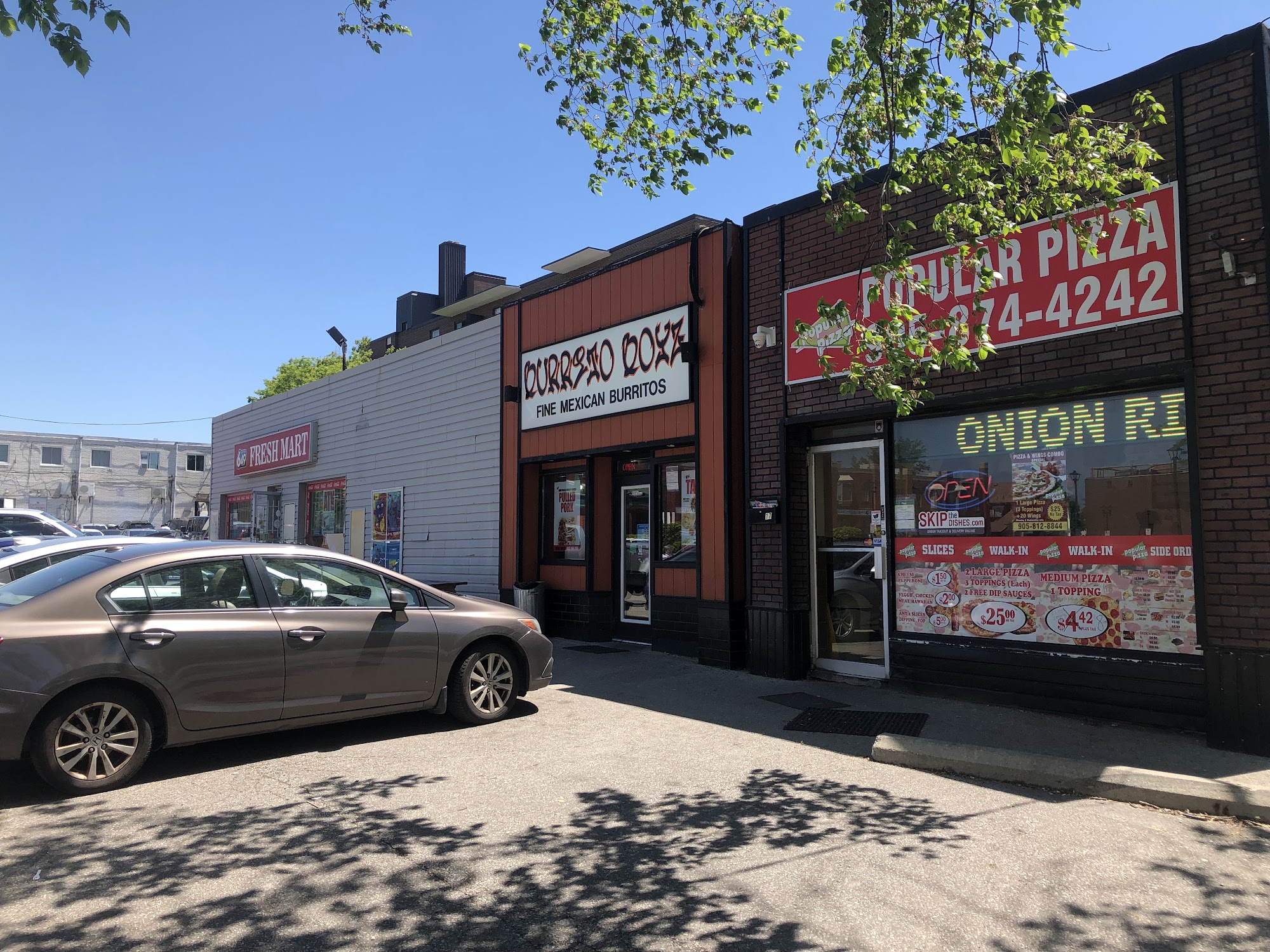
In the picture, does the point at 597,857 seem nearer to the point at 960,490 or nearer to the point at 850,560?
the point at 960,490

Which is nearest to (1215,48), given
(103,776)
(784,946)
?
(784,946)

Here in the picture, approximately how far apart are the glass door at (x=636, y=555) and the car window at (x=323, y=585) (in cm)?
520

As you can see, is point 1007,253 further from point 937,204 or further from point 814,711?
point 814,711

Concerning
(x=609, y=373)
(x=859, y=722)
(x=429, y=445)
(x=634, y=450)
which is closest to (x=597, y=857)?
(x=859, y=722)

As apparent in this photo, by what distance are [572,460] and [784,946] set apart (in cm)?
956

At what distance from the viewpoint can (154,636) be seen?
5.29m

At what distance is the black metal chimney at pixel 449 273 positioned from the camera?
4341 cm

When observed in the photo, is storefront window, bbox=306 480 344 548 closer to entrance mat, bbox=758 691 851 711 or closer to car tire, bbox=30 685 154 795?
entrance mat, bbox=758 691 851 711

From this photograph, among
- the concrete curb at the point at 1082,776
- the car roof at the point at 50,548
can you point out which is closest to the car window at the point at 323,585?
the car roof at the point at 50,548

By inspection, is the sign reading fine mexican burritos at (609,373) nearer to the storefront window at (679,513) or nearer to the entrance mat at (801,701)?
the storefront window at (679,513)

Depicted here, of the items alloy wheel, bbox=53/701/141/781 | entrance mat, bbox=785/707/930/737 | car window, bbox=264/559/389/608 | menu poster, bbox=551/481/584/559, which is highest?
menu poster, bbox=551/481/584/559

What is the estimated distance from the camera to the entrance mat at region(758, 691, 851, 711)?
7727mm

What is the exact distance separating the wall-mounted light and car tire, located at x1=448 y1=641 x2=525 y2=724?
4.41m

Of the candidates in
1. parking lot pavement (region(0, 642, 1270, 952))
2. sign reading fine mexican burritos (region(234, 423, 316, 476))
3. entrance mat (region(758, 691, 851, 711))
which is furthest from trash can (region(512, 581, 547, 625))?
sign reading fine mexican burritos (region(234, 423, 316, 476))
